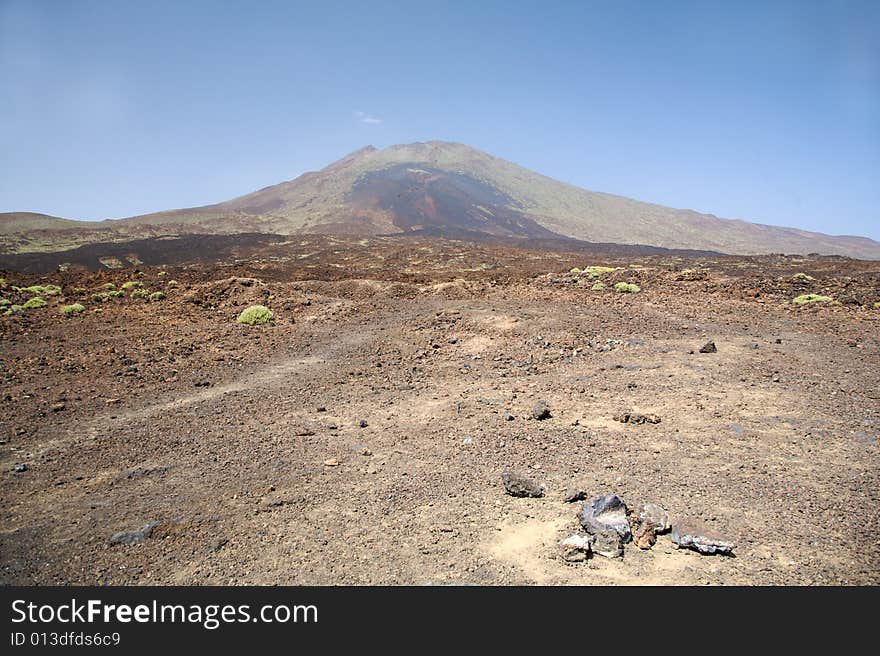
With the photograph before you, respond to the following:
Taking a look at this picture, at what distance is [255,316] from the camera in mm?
13758

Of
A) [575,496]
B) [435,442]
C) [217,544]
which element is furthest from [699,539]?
[217,544]

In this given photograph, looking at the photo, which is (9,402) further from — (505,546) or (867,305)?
(867,305)

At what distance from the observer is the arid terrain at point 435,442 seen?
3.96 metres

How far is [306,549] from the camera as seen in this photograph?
4121 millimetres

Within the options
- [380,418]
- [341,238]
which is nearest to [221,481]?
[380,418]

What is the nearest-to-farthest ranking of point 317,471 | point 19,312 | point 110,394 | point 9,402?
1. point 317,471
2. point 9,402
3. point 110,394
4. point 19,312

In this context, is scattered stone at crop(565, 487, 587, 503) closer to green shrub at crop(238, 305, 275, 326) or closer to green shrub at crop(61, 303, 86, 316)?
green shrub at crop(238, 305, 275, 326)

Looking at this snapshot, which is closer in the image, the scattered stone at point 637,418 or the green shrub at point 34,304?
the scattered stone at point 637,418

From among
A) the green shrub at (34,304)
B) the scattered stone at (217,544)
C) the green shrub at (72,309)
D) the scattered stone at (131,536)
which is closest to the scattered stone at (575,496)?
the scattered stone at (217,544)

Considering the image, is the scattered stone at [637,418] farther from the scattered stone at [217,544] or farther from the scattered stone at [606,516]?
the scattered stone at [217,544]

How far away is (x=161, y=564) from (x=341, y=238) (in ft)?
171

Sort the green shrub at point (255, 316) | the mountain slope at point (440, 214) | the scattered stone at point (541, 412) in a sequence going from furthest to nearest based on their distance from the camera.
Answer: the mountain slope at point (440, 214) < the green shrub at point (255, 316) < the scattered stone at point (541, 412)

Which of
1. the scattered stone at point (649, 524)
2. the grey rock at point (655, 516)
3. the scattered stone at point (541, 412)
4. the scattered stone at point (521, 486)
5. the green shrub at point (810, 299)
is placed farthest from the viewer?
the green shrub at point (810, 299)

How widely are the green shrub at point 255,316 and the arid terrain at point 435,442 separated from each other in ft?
1.03
